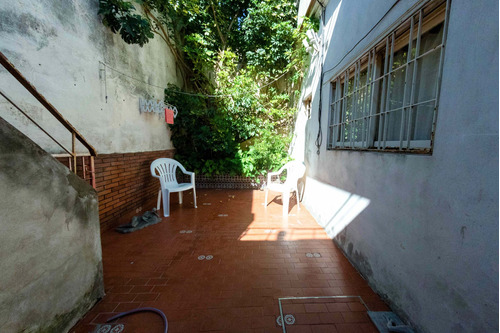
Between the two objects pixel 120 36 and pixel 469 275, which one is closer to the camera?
pixel 469 275

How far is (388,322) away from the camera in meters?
1.51

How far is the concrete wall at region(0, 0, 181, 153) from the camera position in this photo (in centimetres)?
196

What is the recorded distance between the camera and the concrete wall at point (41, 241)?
3.56 feet

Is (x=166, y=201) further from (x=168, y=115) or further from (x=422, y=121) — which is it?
(x=422, y=121)

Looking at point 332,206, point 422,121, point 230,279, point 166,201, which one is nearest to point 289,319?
point 230,279

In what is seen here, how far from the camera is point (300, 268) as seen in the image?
2.24 m

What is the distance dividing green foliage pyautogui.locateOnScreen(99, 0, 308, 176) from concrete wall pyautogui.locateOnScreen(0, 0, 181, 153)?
1.69m

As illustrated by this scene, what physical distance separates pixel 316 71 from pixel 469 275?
12.9 ft

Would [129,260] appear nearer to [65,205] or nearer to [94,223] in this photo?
[94,223]

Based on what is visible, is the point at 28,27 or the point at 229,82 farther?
the point at 229,82

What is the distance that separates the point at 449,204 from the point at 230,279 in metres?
1.92

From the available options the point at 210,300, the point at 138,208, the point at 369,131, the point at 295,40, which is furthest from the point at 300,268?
the point at 295,40

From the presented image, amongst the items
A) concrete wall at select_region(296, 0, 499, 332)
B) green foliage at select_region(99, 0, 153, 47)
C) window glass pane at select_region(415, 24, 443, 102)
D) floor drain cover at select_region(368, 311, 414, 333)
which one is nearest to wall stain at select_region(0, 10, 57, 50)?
green foliage at select_region(99, 0, 153, 47)

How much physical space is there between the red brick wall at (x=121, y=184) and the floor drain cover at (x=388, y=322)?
3.55 metres
